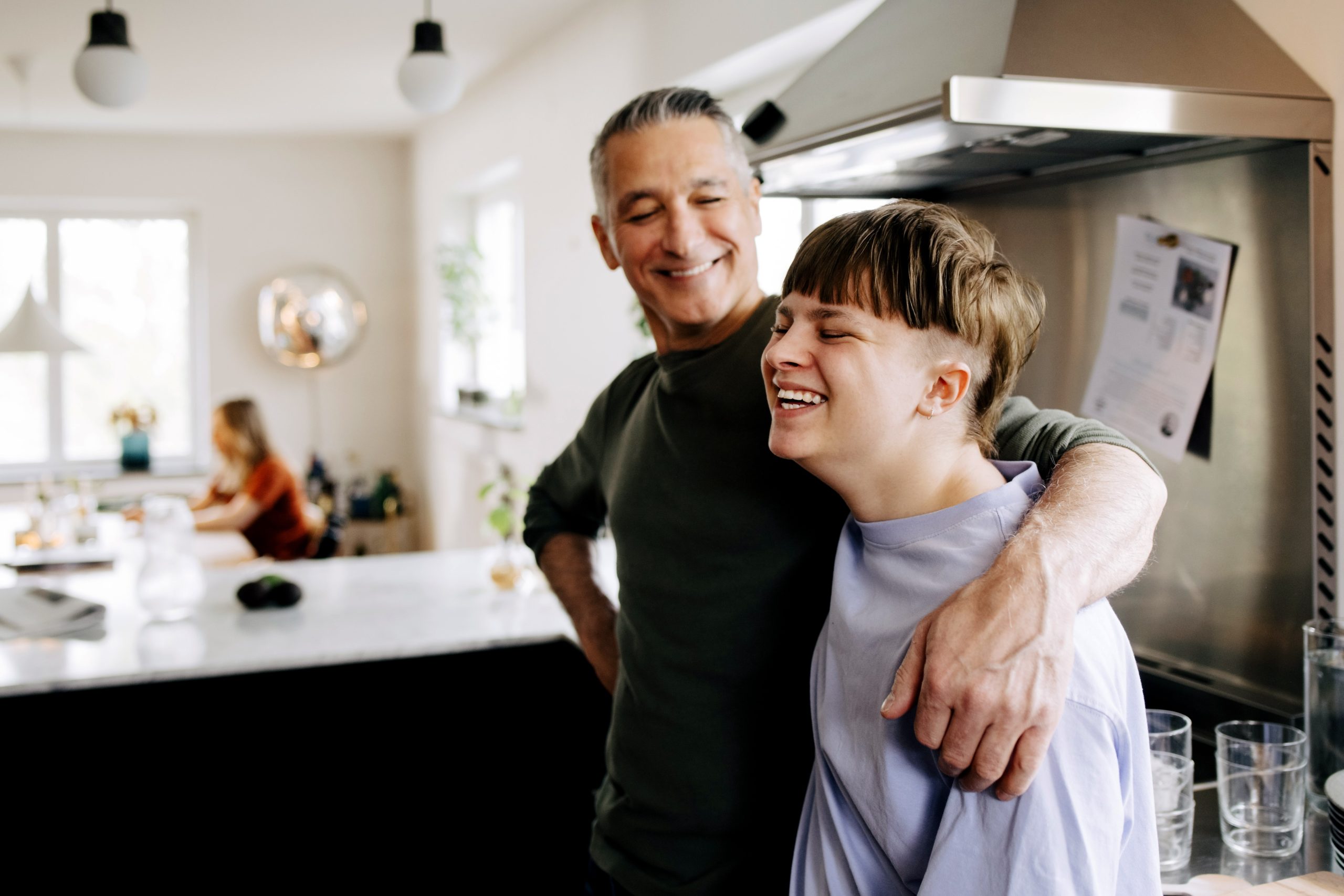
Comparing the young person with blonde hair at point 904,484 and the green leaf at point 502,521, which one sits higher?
the young person with blonde hair at point 904,484

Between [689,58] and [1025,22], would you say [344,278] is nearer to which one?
[689,58]

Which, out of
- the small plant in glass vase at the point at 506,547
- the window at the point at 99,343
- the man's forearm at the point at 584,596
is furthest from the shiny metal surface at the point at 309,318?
the man's forearm at the point at 584,596

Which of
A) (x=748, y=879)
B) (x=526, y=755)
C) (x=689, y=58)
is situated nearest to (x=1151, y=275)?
(x=748, y=879)

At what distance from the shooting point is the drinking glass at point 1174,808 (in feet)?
3.64

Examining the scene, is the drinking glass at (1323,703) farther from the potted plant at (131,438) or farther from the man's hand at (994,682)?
the potted plant at (131,438)

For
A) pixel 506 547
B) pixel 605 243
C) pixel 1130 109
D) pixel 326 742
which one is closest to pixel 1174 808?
pixel 1130 109

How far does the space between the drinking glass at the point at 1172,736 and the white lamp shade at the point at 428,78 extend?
2516 mm

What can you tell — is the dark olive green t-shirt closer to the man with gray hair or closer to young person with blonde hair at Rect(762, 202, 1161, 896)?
the man with gray hair

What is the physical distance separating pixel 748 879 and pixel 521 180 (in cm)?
389

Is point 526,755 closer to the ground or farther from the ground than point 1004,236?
closer to the ground

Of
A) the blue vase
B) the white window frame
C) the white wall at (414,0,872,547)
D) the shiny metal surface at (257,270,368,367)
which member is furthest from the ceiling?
the blue vase

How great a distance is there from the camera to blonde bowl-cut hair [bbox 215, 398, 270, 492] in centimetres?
492

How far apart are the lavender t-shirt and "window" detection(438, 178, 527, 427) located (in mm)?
4500

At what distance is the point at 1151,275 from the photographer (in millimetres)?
1524
